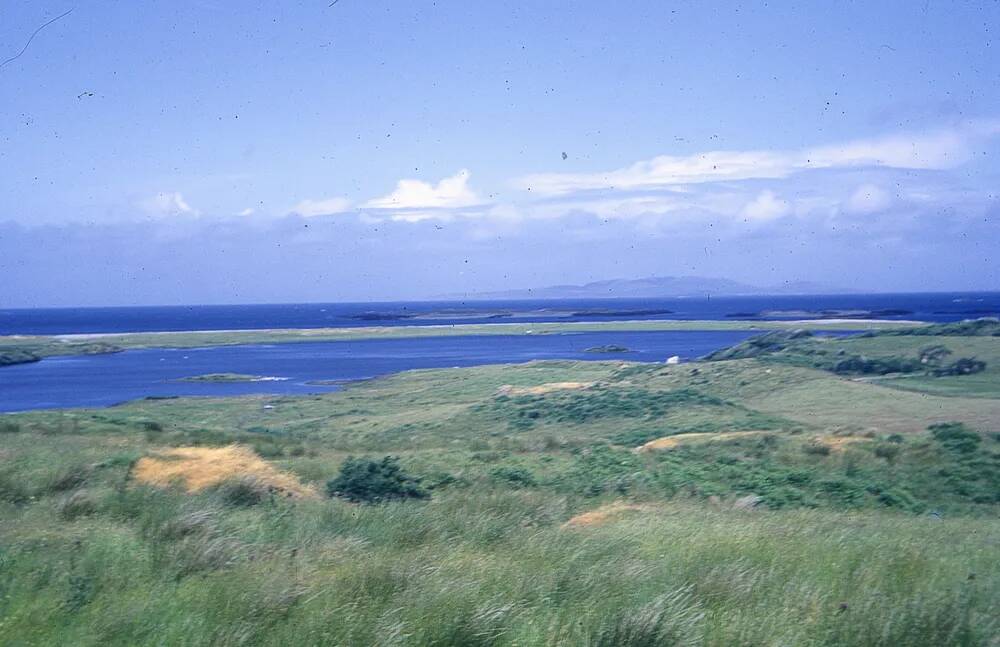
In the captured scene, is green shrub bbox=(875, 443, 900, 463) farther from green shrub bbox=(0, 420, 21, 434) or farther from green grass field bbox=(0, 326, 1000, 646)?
green shrub bbox=(0, 420, 21, 434)

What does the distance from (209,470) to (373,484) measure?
380cm

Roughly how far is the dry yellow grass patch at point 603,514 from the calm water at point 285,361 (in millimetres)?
46833

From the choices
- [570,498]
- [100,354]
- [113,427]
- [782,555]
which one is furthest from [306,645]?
[100,354]

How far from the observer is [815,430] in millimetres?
29359

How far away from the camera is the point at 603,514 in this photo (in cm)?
1214

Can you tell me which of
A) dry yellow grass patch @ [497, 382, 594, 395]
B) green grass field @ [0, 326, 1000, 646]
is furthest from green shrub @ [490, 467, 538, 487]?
dry yellow grass patch @ [497, 382, 594, 395]

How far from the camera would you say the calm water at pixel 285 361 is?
6368 centimetres

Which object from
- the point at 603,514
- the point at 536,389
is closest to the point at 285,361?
the point at 536,389

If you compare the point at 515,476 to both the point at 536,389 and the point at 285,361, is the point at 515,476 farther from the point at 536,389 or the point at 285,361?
the point at 285,361

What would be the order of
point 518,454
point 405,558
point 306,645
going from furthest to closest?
point 518,454, point 405,558, point 306,645

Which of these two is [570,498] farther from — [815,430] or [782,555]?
[815,430]

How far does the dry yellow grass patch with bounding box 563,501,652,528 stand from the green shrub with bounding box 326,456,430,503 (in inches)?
119

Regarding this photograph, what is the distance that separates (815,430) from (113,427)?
21195 millimetres

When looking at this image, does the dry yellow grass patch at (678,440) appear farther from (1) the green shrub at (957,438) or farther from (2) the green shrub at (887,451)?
(1) the green shrub at (957,438)
